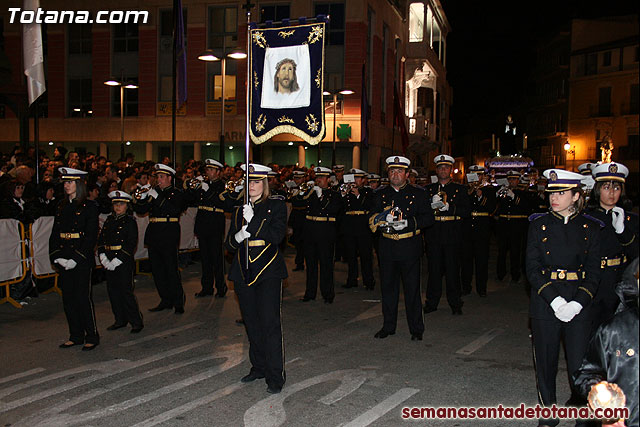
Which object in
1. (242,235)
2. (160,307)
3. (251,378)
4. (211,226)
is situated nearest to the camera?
(242,235)

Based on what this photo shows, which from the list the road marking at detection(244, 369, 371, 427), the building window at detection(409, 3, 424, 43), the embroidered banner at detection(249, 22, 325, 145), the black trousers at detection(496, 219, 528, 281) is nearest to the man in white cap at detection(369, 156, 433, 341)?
the road marking at detection(244, 369, 371, 427)

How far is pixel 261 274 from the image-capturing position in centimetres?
644

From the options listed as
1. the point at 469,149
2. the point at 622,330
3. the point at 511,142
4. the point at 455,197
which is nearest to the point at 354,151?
the point at 455,197

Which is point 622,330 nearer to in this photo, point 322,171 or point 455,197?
point 455,197

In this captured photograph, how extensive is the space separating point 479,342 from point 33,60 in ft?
33.0

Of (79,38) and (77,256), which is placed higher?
(79,38)

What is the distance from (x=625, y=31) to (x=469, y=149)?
2282 inches

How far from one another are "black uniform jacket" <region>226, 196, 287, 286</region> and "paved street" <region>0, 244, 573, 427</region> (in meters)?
1.11

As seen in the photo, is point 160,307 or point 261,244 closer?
point 261,244

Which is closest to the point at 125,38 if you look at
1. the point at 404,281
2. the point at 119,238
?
the point at 119,238

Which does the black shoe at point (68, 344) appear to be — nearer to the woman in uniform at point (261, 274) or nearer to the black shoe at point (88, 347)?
the black shoe at point (88, 347)

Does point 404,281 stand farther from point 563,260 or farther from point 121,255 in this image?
point 121,255

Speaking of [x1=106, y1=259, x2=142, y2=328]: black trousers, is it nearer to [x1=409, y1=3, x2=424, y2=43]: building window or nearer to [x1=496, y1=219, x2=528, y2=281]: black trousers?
[x1=496, y1=219, x2=528, y2=281]: black trousers

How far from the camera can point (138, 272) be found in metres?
13.7
